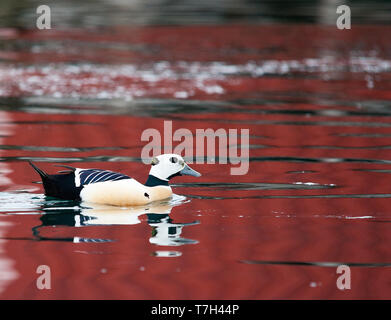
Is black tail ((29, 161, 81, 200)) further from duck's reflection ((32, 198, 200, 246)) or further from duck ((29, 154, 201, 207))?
duck's reflection ((32, 198, 200, 246))

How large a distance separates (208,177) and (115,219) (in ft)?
7.46

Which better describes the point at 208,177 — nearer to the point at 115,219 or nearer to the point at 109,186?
the point at 109,186

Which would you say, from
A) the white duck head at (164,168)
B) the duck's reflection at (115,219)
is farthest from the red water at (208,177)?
the white duck head at (164,168)

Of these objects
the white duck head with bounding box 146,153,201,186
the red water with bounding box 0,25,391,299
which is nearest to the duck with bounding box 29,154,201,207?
the white duck head with bounding box 146,153,201,186

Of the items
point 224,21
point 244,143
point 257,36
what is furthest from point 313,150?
point 224,21

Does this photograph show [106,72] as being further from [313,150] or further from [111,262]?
[111,262]

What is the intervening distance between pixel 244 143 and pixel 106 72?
28.1ft

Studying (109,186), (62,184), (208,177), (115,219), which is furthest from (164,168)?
(208,177)

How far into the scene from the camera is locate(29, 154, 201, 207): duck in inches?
335

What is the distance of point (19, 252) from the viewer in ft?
24.5

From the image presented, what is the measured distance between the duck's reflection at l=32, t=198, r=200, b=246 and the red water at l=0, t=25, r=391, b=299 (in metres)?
0.02

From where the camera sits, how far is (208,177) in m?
10.5

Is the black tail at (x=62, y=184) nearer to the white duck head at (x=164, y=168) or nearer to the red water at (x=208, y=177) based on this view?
the red water at (x=208, y=177)
